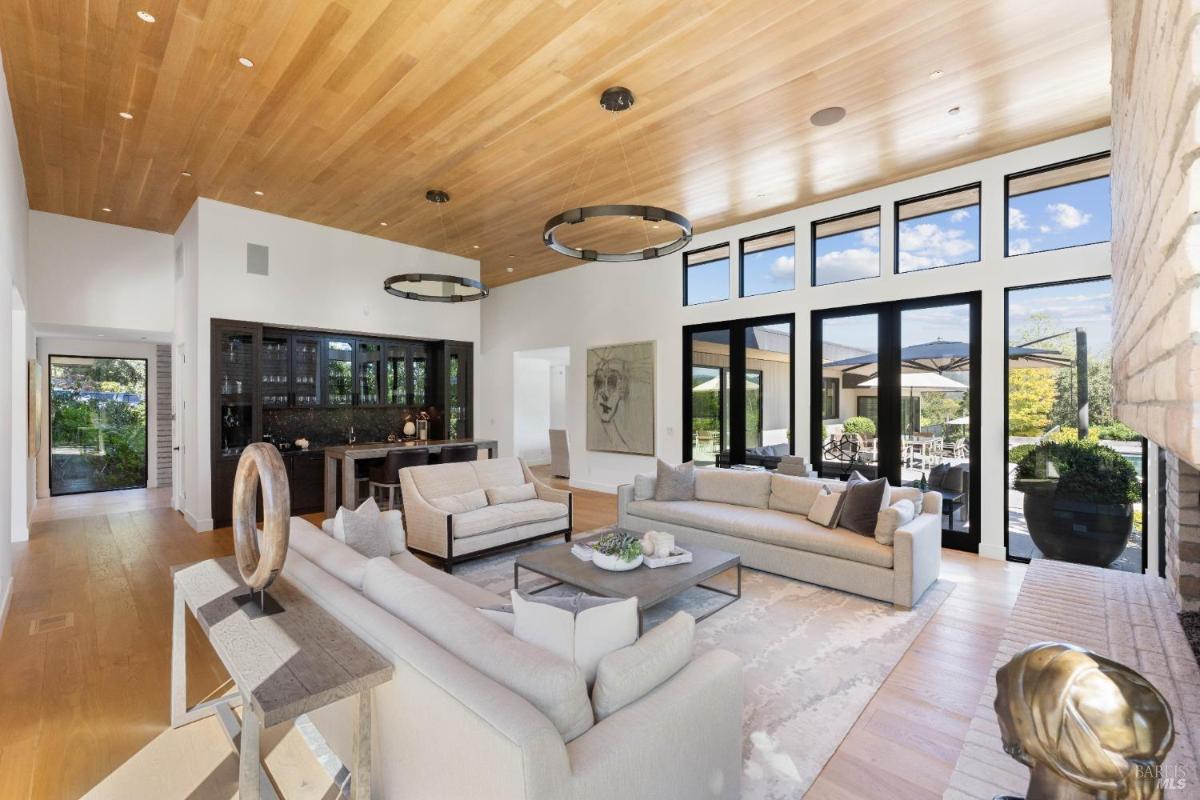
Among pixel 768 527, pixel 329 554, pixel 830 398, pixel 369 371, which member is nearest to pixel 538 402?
pixel 369 371

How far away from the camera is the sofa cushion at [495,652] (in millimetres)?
1461

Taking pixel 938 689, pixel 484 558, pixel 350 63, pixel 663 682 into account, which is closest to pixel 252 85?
pixel 350 63

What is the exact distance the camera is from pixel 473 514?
4730 millimetres

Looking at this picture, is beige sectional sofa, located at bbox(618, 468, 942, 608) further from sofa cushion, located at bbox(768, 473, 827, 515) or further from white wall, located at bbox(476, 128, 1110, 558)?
white wall, located at bbox(476, 128, 1110, 558)

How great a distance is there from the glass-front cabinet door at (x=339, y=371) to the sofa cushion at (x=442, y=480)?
3.22m

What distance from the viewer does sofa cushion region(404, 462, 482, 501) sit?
192 inches

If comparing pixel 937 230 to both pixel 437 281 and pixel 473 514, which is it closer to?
pixel 473 514

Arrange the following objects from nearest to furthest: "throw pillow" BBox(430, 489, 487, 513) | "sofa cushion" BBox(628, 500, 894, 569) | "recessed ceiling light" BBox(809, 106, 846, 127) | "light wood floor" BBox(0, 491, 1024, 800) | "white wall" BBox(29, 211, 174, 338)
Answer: "light wood floor" BBox(0, 491, 1024, 800), "sofa cushion" BBox(628, 500, 894, 569), "recessed ceiling light" BBox(809, 106, 846, 127), "throw pillow" BBox(430, 489, 487, 513), "white wall" BBox(29, 211, 174, 338)

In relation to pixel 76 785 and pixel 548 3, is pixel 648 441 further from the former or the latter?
pixel 76 785

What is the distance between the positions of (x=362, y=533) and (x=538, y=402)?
8901 millimetres

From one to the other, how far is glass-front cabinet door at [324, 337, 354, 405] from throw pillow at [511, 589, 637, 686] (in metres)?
6.64

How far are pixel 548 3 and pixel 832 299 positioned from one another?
441 centimetres

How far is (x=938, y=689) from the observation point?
2.79 metres

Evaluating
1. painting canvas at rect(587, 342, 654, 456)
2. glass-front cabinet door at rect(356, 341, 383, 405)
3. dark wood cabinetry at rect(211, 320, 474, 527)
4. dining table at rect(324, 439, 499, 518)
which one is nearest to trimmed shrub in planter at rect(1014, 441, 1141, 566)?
painting canvas at rect(587, 342, 654, 456)
